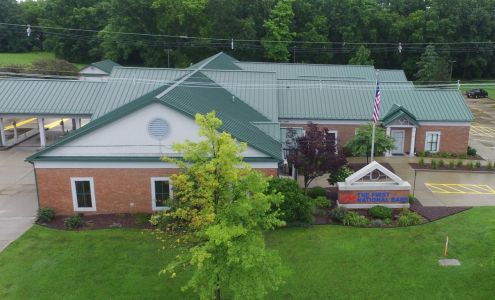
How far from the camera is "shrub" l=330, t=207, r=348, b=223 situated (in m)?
23.3

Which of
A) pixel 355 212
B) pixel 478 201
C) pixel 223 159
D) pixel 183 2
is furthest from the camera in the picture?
pixel 183 2

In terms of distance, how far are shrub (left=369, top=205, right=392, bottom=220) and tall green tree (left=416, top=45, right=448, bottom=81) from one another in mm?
47031

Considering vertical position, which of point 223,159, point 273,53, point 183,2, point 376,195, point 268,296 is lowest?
point 268,296

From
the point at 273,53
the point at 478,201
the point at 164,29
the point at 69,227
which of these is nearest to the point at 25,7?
the point at 164,29

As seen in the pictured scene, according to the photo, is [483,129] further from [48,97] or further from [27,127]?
[27,127]

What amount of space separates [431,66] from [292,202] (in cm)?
5339

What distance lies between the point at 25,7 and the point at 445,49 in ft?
264

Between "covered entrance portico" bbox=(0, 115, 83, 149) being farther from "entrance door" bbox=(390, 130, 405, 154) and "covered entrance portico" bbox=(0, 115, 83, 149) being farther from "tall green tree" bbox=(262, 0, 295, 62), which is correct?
"tall green tree" bbox=(262, 0, 295, 62)

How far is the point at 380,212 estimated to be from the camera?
78.2 feet

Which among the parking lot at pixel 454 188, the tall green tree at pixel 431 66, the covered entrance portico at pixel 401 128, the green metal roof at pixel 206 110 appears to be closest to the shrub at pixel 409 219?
the parking lot at pixel 454 188

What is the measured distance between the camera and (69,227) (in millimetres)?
22500

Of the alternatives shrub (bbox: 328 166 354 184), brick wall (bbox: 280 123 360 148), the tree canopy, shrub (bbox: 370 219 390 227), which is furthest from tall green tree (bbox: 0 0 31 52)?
shrub (bbox: 370 219 390 227)

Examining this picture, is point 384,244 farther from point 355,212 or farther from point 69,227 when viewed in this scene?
point 69,227

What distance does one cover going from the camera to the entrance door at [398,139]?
35.3 m
